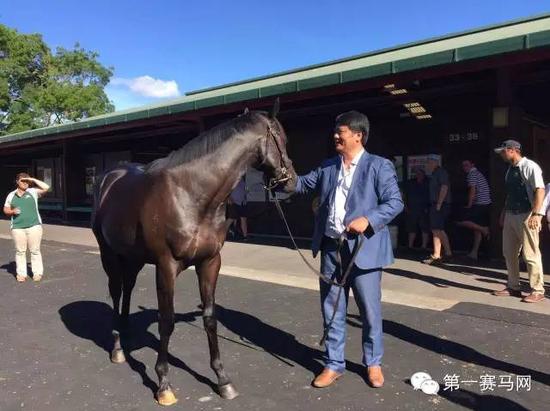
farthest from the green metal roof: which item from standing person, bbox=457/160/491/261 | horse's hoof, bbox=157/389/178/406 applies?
horse's hoof, bbox=157/389/178/406

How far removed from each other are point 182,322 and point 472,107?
22.7 feet

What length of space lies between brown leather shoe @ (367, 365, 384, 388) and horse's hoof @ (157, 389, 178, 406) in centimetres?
138

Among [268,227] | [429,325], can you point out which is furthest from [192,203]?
[268,227]

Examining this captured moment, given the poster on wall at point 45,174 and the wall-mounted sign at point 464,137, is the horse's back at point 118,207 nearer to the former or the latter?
the wall-mounted sign at point 464,137

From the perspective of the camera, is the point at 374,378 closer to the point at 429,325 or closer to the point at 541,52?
the point at 429,325

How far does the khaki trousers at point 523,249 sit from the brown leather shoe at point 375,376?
313cm

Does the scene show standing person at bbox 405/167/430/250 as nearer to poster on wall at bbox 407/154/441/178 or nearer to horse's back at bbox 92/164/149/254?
poster on wall at bbox 407/154/441/178

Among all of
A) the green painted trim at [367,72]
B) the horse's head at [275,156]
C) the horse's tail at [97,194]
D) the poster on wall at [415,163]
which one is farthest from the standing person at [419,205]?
the horse's head at [275,156]

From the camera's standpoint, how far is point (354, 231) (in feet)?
10.8

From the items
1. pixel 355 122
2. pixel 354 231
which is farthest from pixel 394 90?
pixel 354 231

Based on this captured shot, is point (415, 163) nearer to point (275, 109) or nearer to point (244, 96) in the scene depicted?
point (244, 96)

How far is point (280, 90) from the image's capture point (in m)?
9.34

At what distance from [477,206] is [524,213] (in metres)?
2.69

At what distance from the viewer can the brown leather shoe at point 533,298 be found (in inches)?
227
